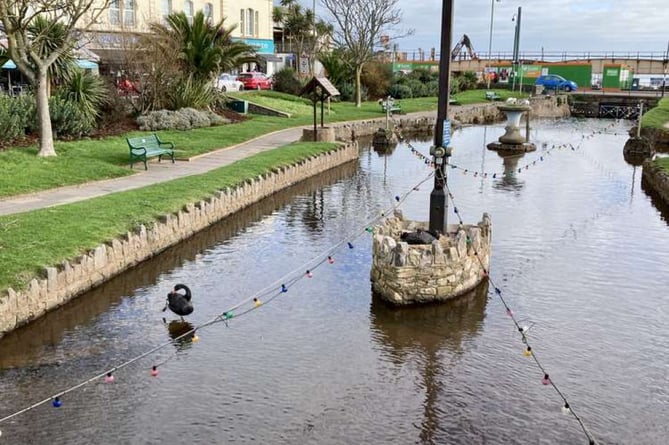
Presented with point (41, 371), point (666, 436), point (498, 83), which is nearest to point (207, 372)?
point (41, 371)

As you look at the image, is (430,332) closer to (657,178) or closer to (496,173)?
(657,178)

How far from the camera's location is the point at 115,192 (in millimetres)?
17406

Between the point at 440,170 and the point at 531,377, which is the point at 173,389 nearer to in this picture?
the point at 531,377

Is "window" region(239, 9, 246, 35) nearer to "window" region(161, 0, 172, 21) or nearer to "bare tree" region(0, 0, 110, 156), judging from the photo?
"window" region(161, 0, 172, 21)

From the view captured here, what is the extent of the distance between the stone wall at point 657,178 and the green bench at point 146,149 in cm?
1549

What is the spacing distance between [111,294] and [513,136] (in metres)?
24.6

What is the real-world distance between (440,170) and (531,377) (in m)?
4.95

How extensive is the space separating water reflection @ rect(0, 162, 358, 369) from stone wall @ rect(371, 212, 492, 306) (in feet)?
12.6

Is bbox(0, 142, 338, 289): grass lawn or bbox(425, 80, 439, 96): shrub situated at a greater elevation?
bbox(425, 80, 439, 96): shrub

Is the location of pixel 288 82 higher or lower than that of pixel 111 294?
higher

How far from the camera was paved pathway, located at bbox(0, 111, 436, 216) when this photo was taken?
633 inches

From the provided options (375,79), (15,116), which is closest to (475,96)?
(375,79)

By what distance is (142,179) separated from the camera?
1970 cm

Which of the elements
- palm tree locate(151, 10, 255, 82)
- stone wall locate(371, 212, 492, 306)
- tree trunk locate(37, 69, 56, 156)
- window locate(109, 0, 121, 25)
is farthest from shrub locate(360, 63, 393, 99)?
stone wall locate(371, 212, 492, 306)
